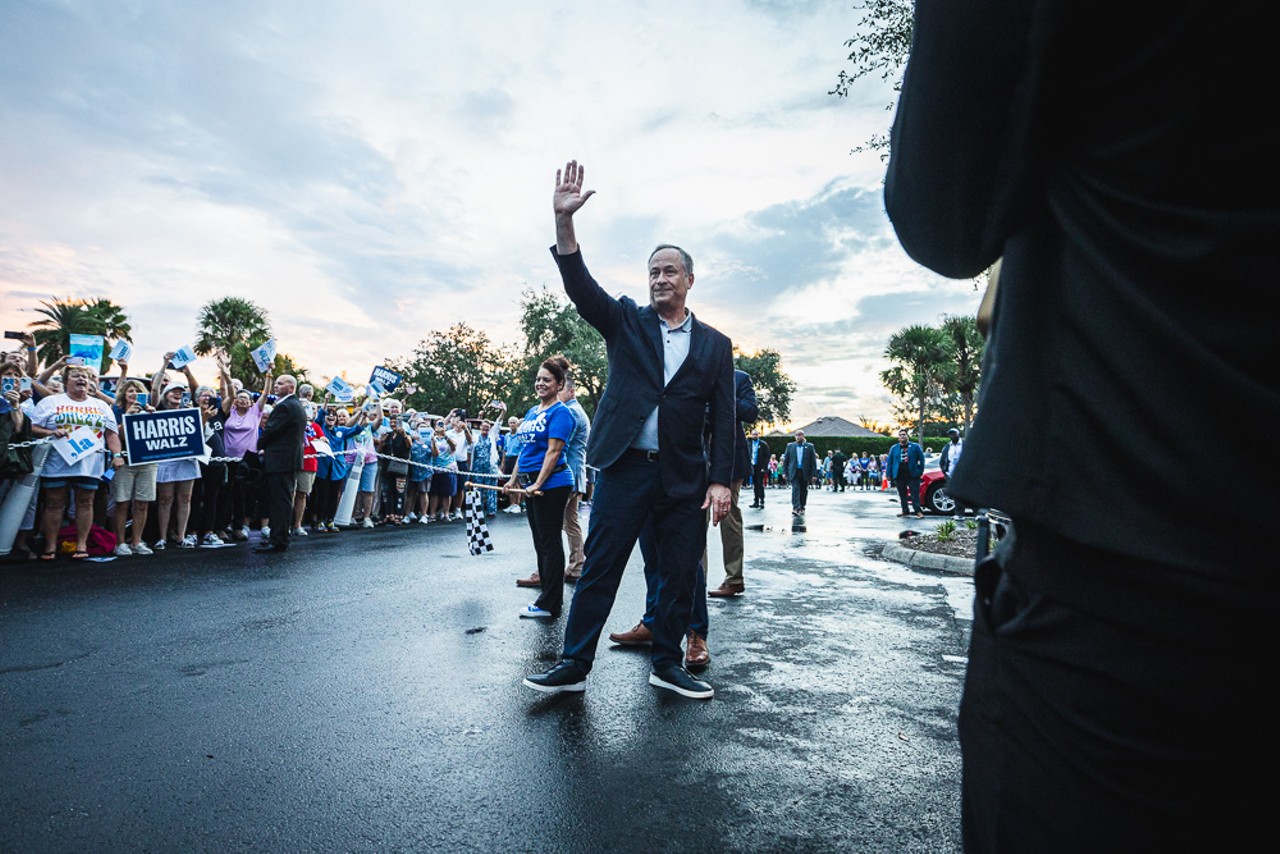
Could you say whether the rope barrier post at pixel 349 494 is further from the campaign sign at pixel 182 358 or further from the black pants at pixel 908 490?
the black pants at pixel 908 490

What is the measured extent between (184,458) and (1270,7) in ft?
35.9

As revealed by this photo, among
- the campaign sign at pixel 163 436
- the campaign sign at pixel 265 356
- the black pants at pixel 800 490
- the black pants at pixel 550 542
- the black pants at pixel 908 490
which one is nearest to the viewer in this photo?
the black pants at pixel 550 542

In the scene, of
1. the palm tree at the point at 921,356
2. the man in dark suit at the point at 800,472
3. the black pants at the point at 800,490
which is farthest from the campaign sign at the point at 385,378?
the palm tree at the point at 921,356

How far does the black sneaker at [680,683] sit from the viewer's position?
393 cm

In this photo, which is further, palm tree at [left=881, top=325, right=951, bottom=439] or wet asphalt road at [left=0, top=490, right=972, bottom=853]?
palm tree at [left=881, top=325, right=951, bottom=439]

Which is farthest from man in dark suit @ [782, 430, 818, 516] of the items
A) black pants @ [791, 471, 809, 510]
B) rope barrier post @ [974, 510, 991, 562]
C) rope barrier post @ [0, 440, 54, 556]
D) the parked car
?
rope barrier post @ [974, 510, 991, 562]

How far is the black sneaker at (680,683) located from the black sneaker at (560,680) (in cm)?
43

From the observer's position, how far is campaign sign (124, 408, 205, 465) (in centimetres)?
910

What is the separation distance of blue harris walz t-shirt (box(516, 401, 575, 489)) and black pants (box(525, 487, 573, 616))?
0.36 ft

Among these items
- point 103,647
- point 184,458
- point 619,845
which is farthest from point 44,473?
point 619,845

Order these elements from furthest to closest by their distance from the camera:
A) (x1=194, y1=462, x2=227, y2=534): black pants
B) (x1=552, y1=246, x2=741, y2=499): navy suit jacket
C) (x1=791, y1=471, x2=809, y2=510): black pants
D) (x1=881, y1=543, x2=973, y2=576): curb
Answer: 1. (x1=791, y1=471, x2=809, y2=510): black pants
2. (x1=194, y1=462, x2=227, y2=534): black pants
3. (x1=881, y1=543, x2=973, y2=576): curb
4. (x1=552, y1=246, x2=741, y2=499): navy suit jacket

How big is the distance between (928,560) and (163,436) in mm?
9681

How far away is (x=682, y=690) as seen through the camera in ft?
13.0

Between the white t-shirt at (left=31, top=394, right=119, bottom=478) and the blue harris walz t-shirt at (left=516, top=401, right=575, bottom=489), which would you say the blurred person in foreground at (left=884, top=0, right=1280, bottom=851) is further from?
the white t-shirt at (left=31, top=394, right=119, bottom=478)
